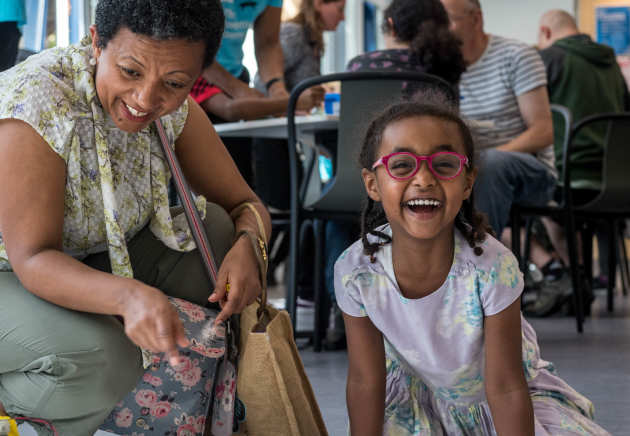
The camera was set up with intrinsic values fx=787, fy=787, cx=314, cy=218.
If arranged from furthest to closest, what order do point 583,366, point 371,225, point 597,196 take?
point 597,196 < point 583,366 < point 371,225

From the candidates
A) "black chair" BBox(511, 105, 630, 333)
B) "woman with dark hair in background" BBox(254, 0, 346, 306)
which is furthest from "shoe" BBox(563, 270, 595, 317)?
"woman with dark hair in background" BBox(254, 0, 346, 306)

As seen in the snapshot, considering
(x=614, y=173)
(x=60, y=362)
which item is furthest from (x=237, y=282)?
(x=614, y=173)

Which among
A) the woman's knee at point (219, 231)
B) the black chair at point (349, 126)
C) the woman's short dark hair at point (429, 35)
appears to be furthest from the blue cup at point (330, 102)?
the woman's knee at point (219, 231)

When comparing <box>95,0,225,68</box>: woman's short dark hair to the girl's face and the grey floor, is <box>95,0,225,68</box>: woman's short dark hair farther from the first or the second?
the grey floor

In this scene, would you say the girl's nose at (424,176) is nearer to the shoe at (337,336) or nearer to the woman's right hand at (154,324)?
the woman's right hand at (154,324)

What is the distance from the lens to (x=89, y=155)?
4.28ft

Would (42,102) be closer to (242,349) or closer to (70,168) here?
(70,168)

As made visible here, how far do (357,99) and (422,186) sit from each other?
3.53ft

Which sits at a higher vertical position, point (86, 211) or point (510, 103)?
point (510, 103)

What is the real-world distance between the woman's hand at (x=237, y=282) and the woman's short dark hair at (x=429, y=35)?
1.45 metres

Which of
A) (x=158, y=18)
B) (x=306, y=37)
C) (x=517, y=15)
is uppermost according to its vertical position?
(x=517, y=15)

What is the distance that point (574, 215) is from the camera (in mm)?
3252

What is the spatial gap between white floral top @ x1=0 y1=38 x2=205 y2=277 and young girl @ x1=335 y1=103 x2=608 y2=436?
367mm

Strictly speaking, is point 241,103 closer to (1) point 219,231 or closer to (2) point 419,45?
(2) point 419,45
